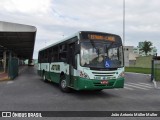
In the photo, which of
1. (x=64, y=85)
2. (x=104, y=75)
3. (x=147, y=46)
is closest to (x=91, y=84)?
(x=104, y=75)

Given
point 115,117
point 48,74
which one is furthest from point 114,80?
point 48,74

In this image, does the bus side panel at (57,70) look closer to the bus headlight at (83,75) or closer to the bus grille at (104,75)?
the bus headlight at (83,75)

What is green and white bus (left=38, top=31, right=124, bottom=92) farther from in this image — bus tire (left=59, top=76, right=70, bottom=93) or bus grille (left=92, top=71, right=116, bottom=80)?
bus tire (left=59, top=76, right=70, bottom=93)

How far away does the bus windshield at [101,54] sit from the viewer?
1180 cm

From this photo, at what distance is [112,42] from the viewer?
12539 millimetres

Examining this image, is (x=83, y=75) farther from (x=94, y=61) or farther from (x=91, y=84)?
(x=94, y=61)

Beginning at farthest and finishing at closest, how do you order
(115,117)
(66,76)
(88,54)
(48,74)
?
(48,74), (66,76), (88,54), (115,117)

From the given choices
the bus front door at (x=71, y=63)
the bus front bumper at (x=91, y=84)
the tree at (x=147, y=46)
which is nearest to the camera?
the bus front bumper at (x=91, y=84)

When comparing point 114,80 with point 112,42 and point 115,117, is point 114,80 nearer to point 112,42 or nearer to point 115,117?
point 112,42

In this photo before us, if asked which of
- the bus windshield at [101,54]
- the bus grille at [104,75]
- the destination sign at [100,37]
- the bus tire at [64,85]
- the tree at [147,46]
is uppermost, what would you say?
the tree at [147,46]

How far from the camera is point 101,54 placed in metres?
12.0

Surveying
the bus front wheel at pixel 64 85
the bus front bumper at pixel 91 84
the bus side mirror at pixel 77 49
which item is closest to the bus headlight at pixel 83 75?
the bus front bumper at pixel 91 84

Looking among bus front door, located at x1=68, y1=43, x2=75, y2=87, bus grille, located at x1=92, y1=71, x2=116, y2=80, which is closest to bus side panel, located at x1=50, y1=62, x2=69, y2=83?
bus front door, located at x1=68, y1=43, x2=75, y2=87

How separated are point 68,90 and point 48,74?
5347 millimetres
